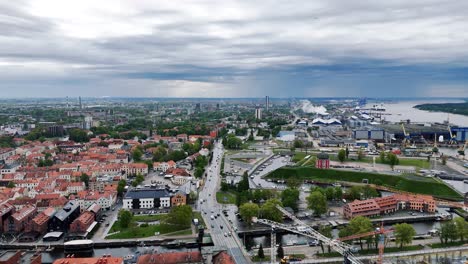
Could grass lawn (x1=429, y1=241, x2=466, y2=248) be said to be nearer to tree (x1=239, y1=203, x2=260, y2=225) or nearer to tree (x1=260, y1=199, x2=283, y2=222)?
tree (x1=260, y1=199, x2=283, y2=222)

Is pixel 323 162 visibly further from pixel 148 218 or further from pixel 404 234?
pixel 148 218

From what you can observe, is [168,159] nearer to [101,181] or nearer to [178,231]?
[101,181]

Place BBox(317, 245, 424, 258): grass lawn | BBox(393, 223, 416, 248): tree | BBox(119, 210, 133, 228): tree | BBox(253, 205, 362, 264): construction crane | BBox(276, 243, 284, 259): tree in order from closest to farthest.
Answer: BBox(253, 205, 362, 264): construction crane
BBox(276, 243, 284, 259): tree
BBox(317, 245, 424, 258): grass lawn
BBox(393, 223, 416, 248): tree
BBox(119, 210, 133, 228): tree

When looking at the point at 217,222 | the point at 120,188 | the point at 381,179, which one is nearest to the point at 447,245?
the point at 217,222

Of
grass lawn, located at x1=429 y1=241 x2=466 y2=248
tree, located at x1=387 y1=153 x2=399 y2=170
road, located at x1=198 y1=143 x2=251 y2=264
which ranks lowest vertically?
road, located at x1=198 y1=143 x2=251 y2=264

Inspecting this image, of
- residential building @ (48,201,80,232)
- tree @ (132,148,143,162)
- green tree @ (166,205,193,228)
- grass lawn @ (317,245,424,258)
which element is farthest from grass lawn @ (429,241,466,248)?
tree @ (132,148,143,162)

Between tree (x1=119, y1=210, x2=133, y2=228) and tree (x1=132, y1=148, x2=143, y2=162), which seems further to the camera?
tree (x1=132, y1=148, x2=143, y2=162)

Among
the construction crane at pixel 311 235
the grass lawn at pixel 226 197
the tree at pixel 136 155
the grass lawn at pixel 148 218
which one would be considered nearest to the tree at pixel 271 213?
the construction crane at pixel 311 235
